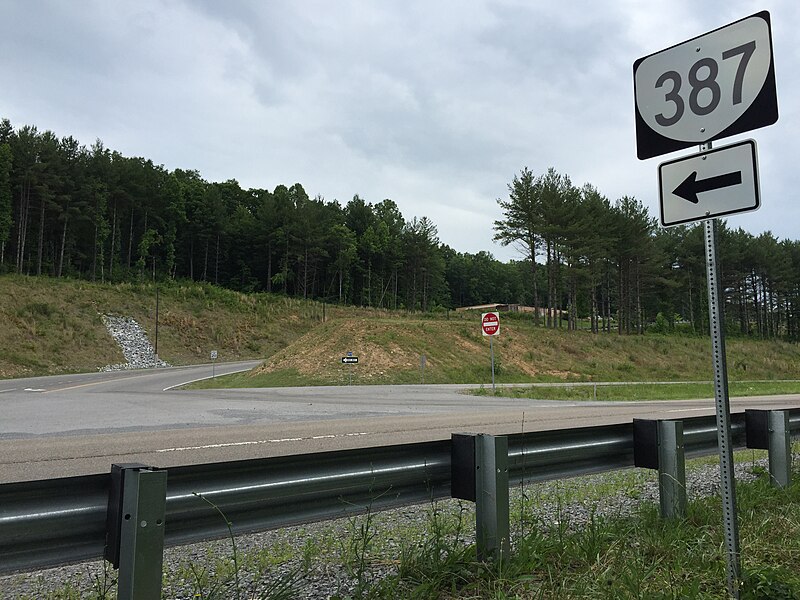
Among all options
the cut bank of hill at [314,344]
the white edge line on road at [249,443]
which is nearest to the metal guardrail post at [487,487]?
the white edge line on road at [249,443]

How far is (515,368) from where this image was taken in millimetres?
39969

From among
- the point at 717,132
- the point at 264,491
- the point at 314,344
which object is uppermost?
the point at 717,132

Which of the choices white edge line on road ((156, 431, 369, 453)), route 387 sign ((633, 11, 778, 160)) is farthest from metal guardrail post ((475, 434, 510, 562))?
white edge line on road ((156, 431, 369, 453))

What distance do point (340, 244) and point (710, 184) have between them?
95876mm

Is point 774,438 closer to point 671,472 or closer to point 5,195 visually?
point 671,472

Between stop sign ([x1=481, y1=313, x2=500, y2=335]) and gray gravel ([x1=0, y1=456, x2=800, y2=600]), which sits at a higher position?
stop sign ([x1=481, y1=313, x2=500, y2=335])

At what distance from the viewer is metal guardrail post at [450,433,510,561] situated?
351 cm

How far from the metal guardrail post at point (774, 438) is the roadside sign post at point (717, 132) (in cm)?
283

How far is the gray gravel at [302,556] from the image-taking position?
10.7 ft

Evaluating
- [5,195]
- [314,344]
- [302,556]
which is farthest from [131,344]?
[302,556]

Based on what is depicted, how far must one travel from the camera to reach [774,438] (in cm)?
573

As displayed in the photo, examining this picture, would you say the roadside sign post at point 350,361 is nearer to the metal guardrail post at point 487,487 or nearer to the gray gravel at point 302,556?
the gray gravel at point 302,556

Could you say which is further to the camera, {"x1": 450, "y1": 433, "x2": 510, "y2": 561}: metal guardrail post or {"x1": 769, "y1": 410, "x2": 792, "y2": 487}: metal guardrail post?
{"x1": 769, "y1": 410, "x2": 792, "y2": 487}: metal guardrail post

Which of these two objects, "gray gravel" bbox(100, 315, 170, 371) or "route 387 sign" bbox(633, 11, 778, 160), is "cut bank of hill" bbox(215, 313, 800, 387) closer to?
"gray gravel" bbox(100, 315, 170, 371)
